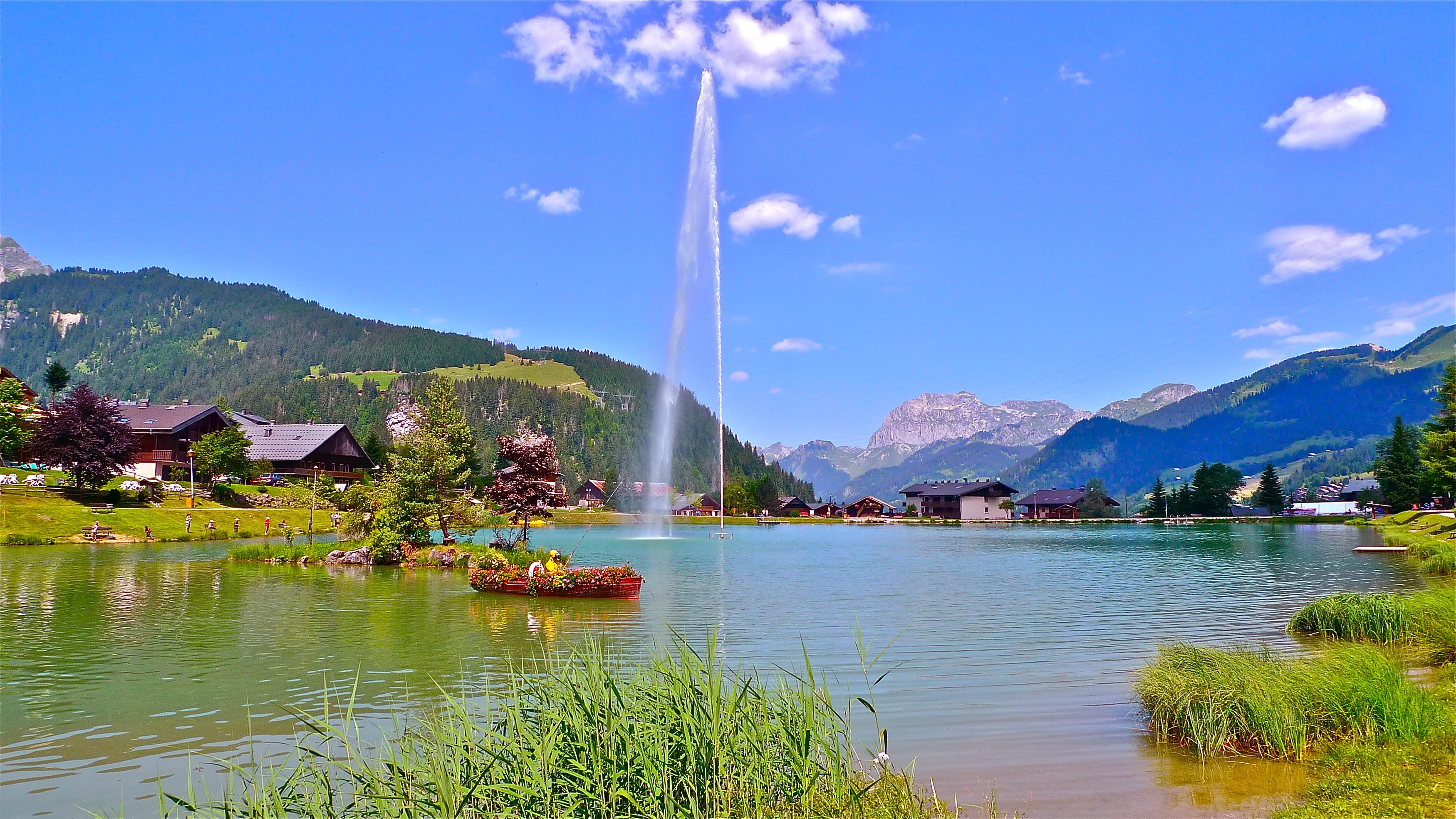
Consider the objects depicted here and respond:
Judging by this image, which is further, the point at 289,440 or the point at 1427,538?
the point at 289,440

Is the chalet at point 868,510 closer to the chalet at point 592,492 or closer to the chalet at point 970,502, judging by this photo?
the chalet at point 970,502

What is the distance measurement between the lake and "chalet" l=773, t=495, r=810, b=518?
13794 cm

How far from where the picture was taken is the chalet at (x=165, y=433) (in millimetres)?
89500

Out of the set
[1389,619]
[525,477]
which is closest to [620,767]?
[1389,619]

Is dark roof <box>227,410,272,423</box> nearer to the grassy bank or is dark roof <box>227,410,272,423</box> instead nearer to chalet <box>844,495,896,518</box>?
chalet <box>844,495,896,518</box>

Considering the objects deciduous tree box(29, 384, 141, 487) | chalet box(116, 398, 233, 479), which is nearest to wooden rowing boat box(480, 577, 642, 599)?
deciduous tree box(29, 384, 141, 487)

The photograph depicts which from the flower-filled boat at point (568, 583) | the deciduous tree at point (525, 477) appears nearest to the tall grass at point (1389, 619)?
the flower-filled boat at point (568, 583)

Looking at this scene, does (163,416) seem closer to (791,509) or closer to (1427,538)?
(1427,538)

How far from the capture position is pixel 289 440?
363 feet

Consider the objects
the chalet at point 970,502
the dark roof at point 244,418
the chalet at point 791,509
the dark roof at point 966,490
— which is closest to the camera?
the dark roof at point 244,418

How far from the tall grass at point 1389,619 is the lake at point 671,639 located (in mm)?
1096

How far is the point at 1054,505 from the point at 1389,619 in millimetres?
170998

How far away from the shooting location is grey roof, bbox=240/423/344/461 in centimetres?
10775

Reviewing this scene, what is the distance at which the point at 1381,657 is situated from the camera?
12.4 meters
